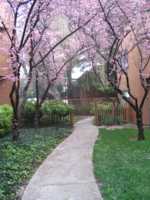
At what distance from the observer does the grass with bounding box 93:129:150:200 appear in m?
7.61

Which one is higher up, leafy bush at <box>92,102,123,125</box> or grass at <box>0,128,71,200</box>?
leafy bush at <box>92,102,123,125</box>

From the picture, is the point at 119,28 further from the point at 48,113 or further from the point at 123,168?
the point at 123,168

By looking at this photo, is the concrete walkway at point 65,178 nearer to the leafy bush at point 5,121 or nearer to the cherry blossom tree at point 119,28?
the cherry blossom tree at point 119,28

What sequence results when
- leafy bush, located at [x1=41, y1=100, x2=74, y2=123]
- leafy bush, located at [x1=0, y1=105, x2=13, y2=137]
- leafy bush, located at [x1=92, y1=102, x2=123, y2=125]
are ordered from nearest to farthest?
leafy bush, located at [x1=0, y1=105, x2=13, y2=137], leafy bush, located at [x1=41, y1=100, x2=74, y2=123], leafy bush, located at [x1=92, y1=102, x2=123, y2=125]

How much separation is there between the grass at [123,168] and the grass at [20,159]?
1565 mm

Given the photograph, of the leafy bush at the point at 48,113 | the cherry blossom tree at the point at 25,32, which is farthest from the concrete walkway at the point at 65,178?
the leafy bush at the point at 48,113

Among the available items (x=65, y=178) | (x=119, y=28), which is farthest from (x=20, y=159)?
(x=119, y=28)

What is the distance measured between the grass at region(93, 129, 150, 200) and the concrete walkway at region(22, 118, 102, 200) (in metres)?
0.22

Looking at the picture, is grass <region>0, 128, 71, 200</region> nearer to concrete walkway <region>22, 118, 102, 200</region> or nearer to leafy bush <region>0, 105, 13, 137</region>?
concrete walkway <region>22, 118, 102, 200</region>

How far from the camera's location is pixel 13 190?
8125 mm

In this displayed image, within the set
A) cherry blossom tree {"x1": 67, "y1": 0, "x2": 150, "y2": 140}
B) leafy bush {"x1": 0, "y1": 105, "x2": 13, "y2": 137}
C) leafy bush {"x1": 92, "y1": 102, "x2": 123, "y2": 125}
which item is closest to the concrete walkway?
cherry blossom tree {"x1": 67, "y1": 0, "x2": 150, "y2": 140}

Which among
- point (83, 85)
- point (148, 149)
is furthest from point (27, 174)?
point (83, 85)

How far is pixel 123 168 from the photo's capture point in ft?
32.4

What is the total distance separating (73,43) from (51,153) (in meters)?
12.0
